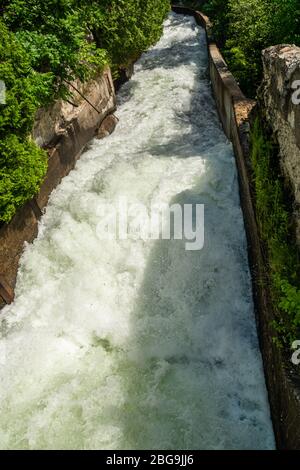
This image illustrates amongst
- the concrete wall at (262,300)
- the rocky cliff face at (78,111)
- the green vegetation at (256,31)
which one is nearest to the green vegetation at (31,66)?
the rocky cliff face at (78,111)

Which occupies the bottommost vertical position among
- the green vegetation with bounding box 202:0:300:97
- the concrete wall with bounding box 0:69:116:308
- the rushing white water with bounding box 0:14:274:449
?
the rushing white water with bounding box 0:14:274:449

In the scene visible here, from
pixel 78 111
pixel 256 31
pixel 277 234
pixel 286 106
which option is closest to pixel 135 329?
pixel 277 234

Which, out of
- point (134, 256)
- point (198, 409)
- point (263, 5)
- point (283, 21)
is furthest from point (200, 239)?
point (263, 5)

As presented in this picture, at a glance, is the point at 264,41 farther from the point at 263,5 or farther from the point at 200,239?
the point at 200,239

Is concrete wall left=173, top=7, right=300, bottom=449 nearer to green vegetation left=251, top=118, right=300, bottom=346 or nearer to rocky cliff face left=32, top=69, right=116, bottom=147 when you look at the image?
green vegetation left=251, top=118, right=300, bottom=346

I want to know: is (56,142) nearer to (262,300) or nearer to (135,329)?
(135,329)

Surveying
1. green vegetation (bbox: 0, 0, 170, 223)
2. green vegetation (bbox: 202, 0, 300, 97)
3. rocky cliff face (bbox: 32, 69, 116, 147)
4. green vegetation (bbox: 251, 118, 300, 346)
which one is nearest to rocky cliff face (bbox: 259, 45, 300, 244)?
green vegetation (bbox: 251, 118, 300, 346)

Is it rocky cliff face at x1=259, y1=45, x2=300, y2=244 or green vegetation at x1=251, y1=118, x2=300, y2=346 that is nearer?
green vegetation at x1=251, y1=118, x2=300, y2=346

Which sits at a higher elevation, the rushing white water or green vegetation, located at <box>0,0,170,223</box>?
green vegetation, located at <box>0,0,170,223</box>
